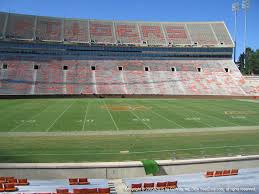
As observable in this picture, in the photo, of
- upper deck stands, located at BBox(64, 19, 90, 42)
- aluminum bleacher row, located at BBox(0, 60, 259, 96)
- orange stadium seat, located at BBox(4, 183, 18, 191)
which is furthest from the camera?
upper deck stands, located at BBox(64, 19, 90, 42)

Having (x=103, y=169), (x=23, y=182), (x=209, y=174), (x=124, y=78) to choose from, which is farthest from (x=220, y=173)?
(x=124, y=78)

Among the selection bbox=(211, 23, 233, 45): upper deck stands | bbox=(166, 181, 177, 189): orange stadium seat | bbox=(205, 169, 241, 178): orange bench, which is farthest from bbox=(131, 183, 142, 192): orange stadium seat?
bbox=(211, 23, 233, 45): upper deck stands

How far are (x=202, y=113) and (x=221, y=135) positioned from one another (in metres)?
11.6

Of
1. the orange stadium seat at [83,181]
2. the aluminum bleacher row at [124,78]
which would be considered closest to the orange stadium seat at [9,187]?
the orange stadium seat at [83,181]

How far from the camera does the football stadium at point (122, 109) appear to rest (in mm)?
12789

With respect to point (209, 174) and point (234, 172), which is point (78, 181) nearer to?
point (209, 174)

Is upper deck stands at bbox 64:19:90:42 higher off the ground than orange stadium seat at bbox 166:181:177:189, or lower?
higher

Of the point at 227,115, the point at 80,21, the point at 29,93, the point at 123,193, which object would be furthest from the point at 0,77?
the point at 123,193

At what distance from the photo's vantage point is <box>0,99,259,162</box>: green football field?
16906 mm

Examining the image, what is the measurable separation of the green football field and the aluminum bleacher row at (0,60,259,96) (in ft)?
82.4

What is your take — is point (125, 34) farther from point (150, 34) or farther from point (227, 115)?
point (227, 115)

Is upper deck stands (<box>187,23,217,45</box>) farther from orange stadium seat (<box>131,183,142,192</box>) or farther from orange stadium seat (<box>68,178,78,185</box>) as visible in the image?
orange stadium seat (<box>131,183,142,192</box>)

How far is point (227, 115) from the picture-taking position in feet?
105

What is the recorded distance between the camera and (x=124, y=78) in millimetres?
62562
